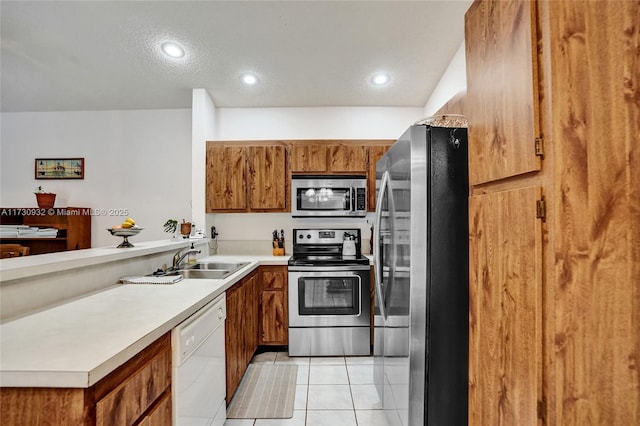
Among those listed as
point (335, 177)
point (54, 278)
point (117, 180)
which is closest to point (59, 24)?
point (117, 180)

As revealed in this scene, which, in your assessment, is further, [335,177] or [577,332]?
[335,177]

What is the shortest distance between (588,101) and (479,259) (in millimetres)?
556

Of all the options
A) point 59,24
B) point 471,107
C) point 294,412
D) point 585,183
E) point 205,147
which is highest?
point 59,24

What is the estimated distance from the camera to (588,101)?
71cm

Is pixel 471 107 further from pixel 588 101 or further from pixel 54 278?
pixel 54 278

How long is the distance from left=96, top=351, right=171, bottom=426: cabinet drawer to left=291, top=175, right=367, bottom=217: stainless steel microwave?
217 centimetres

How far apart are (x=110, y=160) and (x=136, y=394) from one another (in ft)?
12.3

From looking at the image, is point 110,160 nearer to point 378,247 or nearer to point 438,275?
point 378,247

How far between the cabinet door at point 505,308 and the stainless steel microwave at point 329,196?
6.71 feet

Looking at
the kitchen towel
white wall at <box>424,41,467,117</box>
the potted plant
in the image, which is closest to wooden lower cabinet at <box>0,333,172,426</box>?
the kitchen towel

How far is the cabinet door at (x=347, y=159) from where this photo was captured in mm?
3170

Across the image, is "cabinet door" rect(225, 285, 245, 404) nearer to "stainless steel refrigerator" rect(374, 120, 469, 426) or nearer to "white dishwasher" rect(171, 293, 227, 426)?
"white dishwasher" rect(171, 293, 227, 426)

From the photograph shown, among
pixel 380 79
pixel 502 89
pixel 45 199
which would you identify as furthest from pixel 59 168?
pixel 502 89

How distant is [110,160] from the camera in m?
3.78
